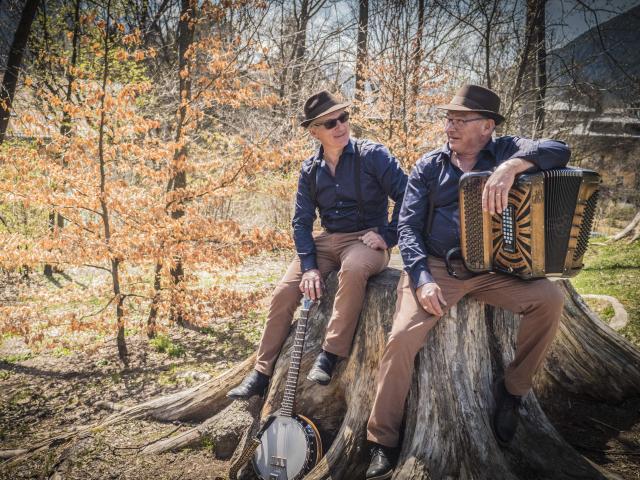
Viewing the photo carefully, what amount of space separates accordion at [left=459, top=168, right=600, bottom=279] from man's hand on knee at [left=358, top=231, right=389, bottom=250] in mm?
776

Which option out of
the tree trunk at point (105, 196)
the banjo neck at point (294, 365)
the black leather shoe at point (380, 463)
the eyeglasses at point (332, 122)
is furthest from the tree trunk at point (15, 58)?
the black leather shoe at point (380, 463)

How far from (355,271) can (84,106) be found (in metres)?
4.20

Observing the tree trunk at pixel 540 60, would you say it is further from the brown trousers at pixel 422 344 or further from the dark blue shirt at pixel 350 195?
the brown trousers at pixel 422 344

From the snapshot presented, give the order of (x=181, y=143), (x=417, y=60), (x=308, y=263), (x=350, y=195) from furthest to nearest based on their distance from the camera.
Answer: (x=417, y=60) < (x=181, y=143) < (x=350, y=195) < (x=308, y=263)

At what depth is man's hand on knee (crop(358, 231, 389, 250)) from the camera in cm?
320

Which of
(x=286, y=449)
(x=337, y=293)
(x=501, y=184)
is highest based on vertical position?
(x=501, y=184)

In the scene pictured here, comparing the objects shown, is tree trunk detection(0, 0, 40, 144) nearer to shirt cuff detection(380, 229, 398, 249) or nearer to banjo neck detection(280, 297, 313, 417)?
banjo neck detection(280, 297, 313, 417)

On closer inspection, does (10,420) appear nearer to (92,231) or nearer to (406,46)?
(92,231)

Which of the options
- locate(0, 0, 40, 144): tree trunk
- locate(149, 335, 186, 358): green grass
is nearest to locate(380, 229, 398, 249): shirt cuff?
locate(149, 335, 186, 358): green grass

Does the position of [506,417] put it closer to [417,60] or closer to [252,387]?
[252,387]

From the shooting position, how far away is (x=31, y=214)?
11805 mm

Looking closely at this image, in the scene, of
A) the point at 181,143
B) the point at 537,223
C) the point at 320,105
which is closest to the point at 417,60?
the point at 181,143

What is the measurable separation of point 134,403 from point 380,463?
3623 mm

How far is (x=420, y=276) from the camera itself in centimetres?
264
